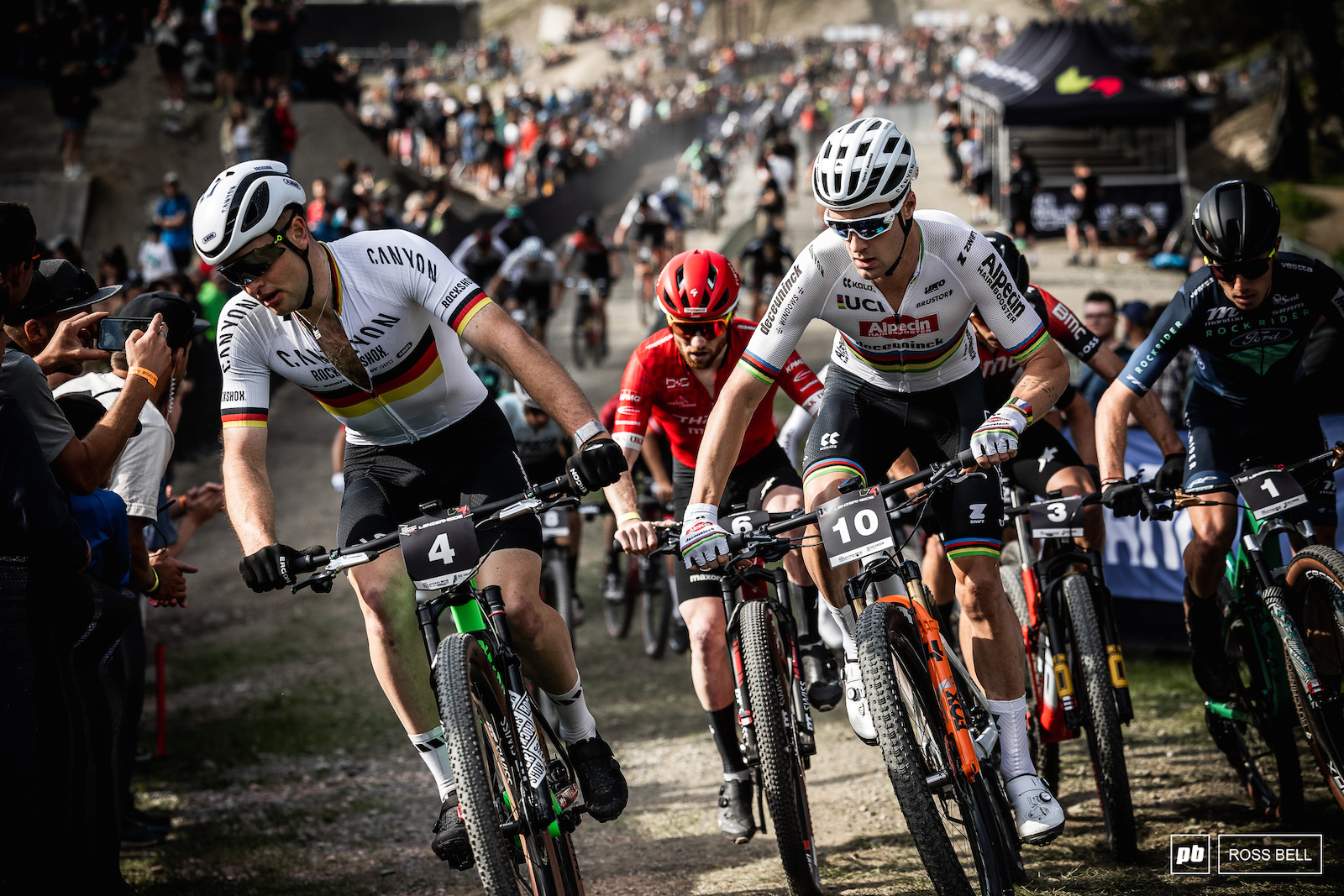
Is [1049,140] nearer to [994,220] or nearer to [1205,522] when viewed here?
[994,220]

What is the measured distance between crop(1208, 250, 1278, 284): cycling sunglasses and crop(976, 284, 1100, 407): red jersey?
78 centimetres

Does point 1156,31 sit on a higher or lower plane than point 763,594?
higher

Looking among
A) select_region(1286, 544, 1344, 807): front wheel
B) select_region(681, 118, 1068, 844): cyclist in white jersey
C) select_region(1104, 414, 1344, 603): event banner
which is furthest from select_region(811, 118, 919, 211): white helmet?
select_region(1104, 414, 1344, 603): event banner

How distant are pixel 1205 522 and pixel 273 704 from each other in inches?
247

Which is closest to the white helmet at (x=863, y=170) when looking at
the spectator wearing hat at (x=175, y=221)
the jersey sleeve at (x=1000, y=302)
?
the jersey sleeve at (x=1000, y=302)

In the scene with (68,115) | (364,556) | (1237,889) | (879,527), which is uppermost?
(68,115)

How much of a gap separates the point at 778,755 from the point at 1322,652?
219 centimetres

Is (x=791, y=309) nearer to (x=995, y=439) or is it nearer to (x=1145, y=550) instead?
(x=995, y=439)

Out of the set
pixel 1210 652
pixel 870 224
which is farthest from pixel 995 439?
pixel 1210 652

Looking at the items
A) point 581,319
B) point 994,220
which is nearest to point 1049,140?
point 994,220

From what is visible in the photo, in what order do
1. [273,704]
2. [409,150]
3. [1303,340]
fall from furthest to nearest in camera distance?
1. [409,150]
2. [273,704]
3. [1303,340]

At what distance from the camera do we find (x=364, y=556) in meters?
3.78

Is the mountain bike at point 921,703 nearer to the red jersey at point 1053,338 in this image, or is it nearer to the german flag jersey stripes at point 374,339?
the german flag jersey stripes at point 374,339

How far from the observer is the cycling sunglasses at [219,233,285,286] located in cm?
401
